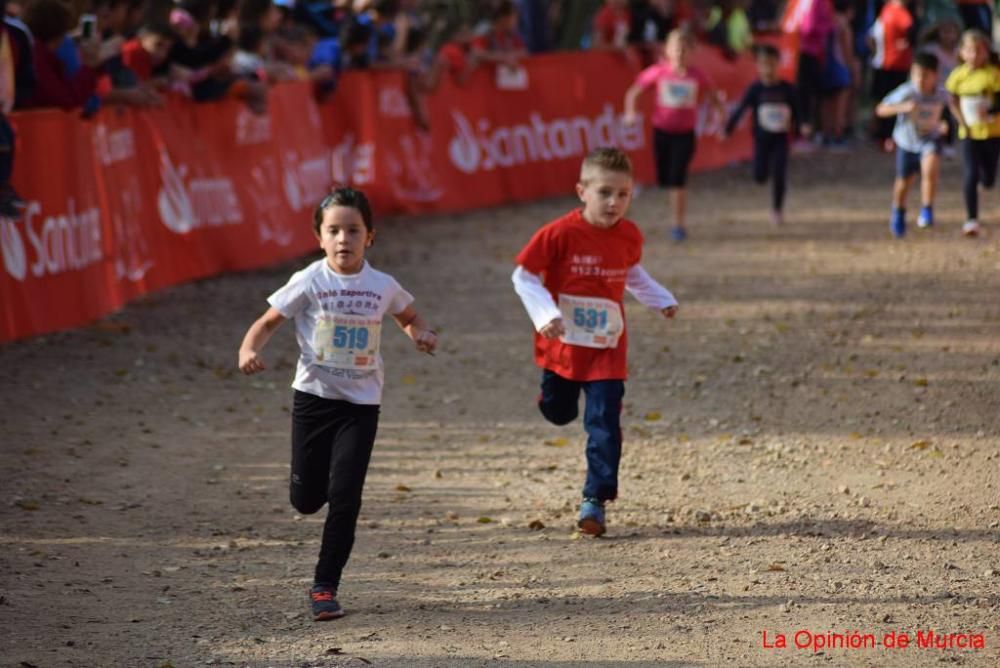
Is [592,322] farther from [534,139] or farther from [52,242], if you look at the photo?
[534,139]

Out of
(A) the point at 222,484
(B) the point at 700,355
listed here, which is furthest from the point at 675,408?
(A) the point at 222,484

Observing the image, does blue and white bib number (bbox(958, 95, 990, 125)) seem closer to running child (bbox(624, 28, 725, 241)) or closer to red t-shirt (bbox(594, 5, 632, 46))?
running child (bbox(624, 28, 725, 241))

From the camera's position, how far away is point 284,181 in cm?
1597

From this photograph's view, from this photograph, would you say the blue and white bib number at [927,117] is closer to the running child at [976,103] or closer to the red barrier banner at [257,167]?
the running child at [976,103]

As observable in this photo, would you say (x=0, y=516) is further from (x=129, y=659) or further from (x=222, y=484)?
(x=129, y=659)

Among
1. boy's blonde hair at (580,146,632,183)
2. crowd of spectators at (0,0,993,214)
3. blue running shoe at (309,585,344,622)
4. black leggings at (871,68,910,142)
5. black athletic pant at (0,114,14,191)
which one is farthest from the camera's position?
black leggings at (871,68,910,142)

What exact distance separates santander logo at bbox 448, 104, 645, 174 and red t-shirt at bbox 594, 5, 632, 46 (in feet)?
3.12

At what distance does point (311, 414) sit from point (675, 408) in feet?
13.4

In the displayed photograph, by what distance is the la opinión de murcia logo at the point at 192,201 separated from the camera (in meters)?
13.7

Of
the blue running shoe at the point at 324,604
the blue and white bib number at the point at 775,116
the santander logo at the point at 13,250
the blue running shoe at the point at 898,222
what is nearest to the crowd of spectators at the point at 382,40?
the santander logo at the point at 13,250

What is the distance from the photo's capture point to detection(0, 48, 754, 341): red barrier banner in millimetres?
11812

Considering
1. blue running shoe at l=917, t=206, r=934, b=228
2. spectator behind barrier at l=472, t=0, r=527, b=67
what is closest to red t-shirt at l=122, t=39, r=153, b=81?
spectator behind barrier at l=472, t=0, r=527, b=67

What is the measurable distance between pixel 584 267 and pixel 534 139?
13772mm

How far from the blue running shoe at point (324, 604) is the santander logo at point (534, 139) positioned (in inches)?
534
